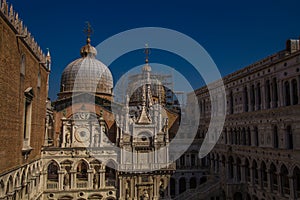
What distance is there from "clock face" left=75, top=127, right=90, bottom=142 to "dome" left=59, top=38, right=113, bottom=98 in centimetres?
786

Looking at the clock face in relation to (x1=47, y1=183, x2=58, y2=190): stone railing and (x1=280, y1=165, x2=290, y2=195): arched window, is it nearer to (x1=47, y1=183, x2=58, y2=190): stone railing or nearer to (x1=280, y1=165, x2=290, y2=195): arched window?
(x1=47, y1=183, x2=58, y2=190): stone railing

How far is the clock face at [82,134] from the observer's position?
125 ft

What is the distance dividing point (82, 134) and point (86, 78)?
10809 mm

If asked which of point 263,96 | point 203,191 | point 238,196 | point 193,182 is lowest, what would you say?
point 193,182

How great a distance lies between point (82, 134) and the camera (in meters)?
38.5

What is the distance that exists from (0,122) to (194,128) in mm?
30205

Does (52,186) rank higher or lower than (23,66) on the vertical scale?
lower

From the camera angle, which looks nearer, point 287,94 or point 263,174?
point 287,94

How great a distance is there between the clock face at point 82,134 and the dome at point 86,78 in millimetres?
7857

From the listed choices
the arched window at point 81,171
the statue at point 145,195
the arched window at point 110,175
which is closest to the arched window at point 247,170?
the statue at point 145,195

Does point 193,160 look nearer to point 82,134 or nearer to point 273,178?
point 273,178

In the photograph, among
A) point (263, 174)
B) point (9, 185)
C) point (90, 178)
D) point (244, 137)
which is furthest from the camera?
point (90, 178)

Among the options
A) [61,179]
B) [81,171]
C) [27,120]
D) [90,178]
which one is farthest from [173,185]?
[27,120]

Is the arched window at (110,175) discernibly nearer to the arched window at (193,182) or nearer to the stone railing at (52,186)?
the stone railing at (52,186)
